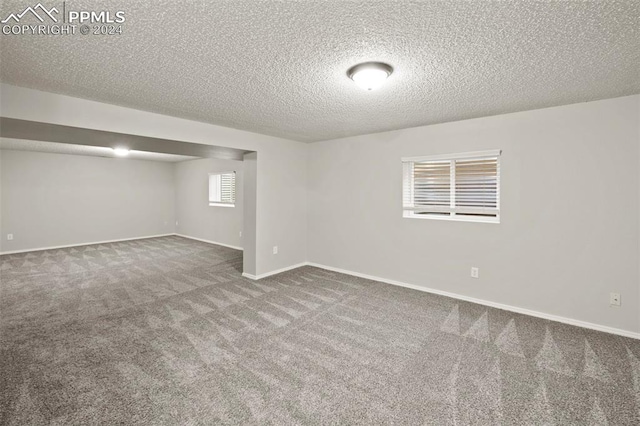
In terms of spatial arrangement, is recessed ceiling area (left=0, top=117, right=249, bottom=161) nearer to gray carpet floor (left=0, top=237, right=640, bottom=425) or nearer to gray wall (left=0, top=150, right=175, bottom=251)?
gray carpet floor (left=0, top=237, right=640, bottom=425)

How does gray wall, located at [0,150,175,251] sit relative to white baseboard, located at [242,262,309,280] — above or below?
above

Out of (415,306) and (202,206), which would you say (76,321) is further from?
(202,206)

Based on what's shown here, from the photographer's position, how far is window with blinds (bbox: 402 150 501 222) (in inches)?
138

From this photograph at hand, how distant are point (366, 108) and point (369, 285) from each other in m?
2.54

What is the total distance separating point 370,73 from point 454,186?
92.4 inches

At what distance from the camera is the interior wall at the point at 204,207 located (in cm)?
692

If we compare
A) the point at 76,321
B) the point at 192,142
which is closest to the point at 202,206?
the point at 192,142

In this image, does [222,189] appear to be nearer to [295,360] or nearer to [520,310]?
[295,360]

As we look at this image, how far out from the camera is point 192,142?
3680mm

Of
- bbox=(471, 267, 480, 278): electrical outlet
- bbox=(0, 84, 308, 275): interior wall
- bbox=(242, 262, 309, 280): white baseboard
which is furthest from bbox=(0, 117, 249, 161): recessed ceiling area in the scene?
bbox=(471, 267, 480, 278): electrical outlet

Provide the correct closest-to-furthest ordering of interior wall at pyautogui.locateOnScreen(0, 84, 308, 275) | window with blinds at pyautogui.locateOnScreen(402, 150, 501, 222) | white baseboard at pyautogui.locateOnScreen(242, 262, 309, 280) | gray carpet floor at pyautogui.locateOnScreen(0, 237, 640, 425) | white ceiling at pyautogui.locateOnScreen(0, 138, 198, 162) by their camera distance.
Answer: gray carpet floor at pyautogui.locateOnScreen(0, 237, 640, 425) → interior wall at pyautogui.locateOnScreen(0, 84, 308, 275) → window with blinds at pyautogui.locateOnScreen(402, 150, 501, 222) → white baseboard at pyautogui.locateOnScreen(242, 262, 309, 280) → white ceiling at pyautogui.locateOnScreen(0, 138, 198, 162)

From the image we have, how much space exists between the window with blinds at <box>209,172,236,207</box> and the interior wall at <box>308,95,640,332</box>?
3982 millimetres

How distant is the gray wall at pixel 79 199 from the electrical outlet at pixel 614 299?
388 inches

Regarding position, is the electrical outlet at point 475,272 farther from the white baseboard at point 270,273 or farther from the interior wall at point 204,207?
the interior wall at point 204,207
